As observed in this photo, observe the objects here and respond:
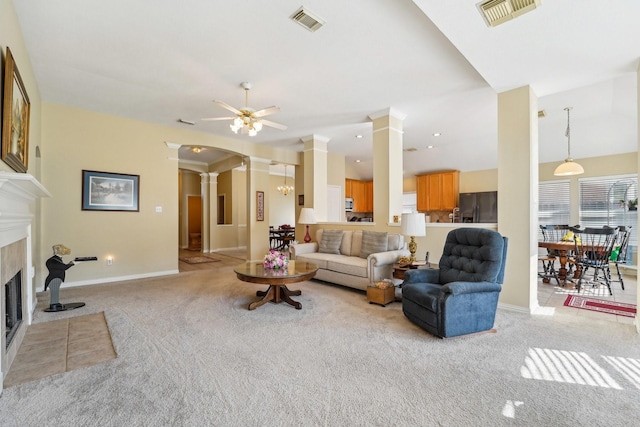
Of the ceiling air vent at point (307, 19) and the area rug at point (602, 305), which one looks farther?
the area rug at point (602, 305)

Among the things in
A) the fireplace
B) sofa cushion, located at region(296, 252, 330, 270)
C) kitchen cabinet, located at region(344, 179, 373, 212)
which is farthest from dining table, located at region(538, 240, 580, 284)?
the fireplace

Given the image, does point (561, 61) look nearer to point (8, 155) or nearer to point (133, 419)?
point (133, 419)

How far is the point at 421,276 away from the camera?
3250 millimetres

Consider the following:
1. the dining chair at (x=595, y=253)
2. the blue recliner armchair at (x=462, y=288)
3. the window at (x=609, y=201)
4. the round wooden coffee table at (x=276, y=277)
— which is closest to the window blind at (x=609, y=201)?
the window at (x=609, y=201)

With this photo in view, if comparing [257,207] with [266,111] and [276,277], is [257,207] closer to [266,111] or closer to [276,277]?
[266,111]

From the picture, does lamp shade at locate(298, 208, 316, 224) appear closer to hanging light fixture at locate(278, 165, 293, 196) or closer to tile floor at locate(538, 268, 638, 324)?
tile floor at locate(538, 268, 638, 324)

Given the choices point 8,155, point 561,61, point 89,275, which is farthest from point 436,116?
point 89,275

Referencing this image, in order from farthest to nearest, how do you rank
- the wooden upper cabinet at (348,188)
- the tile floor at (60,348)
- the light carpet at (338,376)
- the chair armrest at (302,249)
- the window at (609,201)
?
the wooden upper cabinet at (348,188)
the window at (609,201)
the chair armrest at (302,249)
the tile floor at (60,348)
the light carpet at (338,376)

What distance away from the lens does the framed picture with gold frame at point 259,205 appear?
700 centimetres

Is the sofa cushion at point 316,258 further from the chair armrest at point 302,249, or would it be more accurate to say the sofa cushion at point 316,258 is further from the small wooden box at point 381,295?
the small wooden box at point 381,295

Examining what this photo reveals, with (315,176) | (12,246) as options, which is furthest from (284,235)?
(12,246)

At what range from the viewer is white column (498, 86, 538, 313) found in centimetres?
351

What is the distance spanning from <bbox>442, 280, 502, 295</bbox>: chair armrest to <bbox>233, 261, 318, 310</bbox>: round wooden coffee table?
5.19ft

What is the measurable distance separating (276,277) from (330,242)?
6.91 feet
